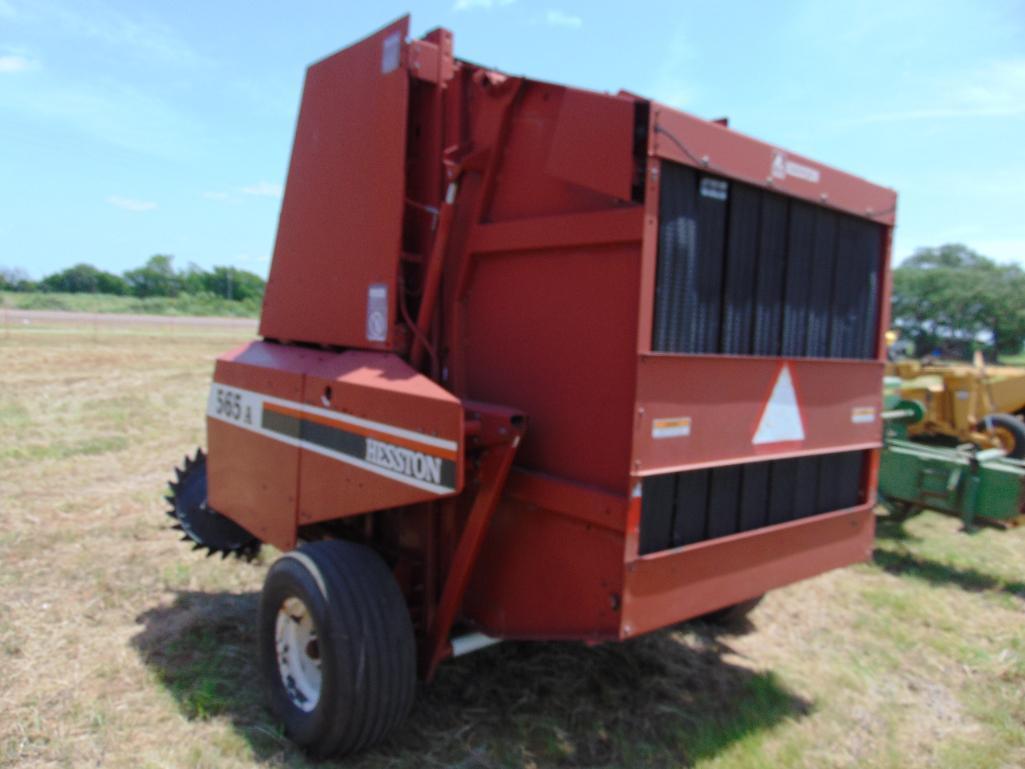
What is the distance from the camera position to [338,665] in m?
2.66

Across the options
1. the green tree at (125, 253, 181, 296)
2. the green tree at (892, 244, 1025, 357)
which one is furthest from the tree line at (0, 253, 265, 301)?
the green tree at (892, 244, 1025, 357)

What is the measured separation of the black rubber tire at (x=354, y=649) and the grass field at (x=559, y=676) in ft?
0.64

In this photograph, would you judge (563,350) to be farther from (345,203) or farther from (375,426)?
(345,203)

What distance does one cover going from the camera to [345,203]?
334 cm

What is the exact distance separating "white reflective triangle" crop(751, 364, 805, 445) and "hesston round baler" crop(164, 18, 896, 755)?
0.01 m

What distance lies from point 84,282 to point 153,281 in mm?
4660

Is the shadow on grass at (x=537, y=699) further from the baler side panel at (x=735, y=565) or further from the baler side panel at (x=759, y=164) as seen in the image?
the baler side panel at (x=759, y=164)

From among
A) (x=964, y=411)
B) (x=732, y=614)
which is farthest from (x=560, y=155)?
(x=964, y=411)

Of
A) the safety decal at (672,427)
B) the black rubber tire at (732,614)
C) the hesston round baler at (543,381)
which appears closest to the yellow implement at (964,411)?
the black rubber tire at (732,614)

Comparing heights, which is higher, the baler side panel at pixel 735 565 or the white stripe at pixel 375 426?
the white stripe at pixel 375 426

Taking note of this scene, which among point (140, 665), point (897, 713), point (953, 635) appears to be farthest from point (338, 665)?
point (953, 635)

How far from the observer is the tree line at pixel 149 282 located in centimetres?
5400

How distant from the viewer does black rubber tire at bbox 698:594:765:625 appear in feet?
13.5

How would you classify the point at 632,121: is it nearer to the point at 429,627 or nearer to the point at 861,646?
the point at 429,627
